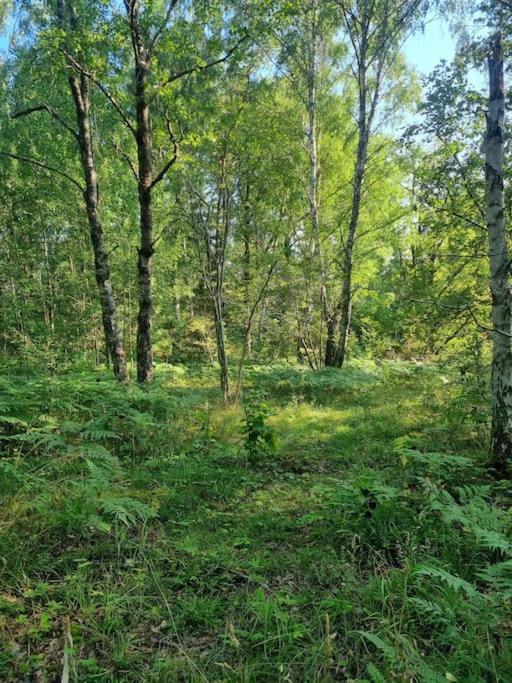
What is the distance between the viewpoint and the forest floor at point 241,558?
1913 mm

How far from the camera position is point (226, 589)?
8.15 feet

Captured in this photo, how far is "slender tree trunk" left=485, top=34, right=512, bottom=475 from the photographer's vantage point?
3.94m

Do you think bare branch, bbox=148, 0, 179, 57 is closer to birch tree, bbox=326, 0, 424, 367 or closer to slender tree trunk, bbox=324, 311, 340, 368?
birch tree, bbox=326, 0, 424, 367

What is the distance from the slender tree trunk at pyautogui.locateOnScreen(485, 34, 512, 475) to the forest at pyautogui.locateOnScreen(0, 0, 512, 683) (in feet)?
0.08

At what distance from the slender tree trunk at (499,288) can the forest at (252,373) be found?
0.08 ft

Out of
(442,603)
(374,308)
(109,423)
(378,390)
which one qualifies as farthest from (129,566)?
(374,308)

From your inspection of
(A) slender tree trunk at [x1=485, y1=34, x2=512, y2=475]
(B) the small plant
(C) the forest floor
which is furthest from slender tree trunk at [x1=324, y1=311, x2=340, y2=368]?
(A) slender tree trunk at [x1=485, y1=34, x2=512, y2=475]

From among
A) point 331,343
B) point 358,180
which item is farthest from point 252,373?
point 358,180

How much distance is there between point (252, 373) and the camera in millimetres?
9773

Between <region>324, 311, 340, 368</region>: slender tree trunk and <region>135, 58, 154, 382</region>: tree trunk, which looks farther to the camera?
<region>324, 311, 340, 368</region>: slender tree trunk

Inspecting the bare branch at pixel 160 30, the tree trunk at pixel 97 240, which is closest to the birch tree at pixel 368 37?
the bare branch at pixel 160 30

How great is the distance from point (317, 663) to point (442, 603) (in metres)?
0.78

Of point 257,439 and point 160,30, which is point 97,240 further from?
point 257,439

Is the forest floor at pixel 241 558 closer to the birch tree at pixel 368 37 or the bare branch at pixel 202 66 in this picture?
the bare branch at pixel 202 66
